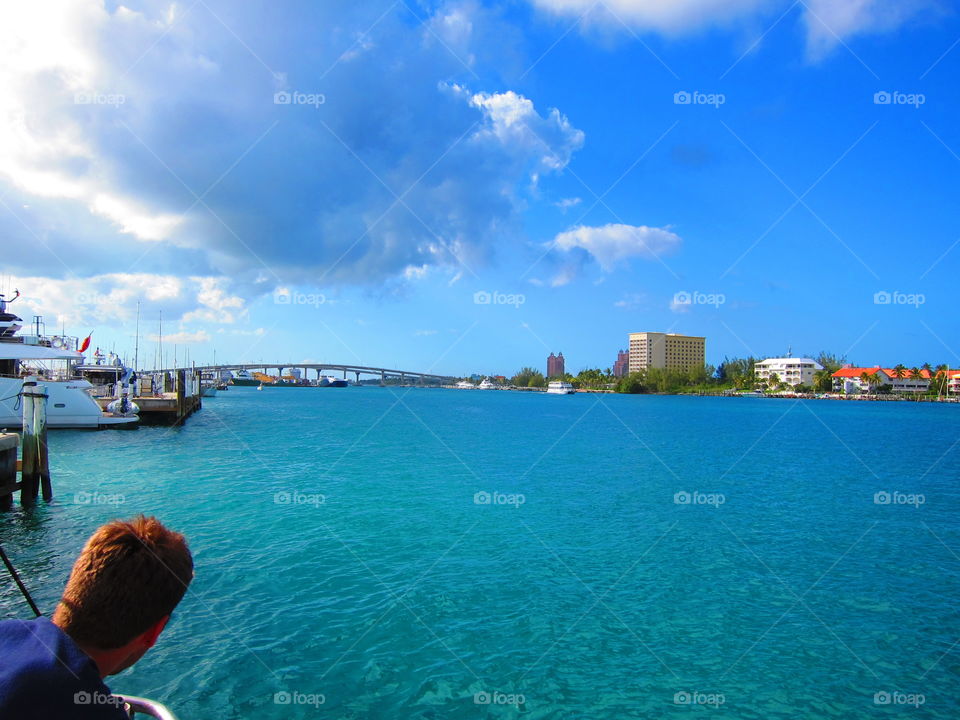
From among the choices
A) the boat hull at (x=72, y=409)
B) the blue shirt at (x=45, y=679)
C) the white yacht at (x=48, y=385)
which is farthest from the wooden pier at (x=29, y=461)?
the boat hull at (x=72, y=409)

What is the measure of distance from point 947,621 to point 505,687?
9.46 m

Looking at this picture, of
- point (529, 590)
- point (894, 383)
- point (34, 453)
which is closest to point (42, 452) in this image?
point (34, 453)

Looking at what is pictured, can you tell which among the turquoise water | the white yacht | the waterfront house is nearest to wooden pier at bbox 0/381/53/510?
the turquoise water

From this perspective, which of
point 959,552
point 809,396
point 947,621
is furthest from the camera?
point 809,396

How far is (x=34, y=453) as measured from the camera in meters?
19.4

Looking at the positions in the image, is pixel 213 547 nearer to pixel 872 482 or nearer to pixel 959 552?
pixel 959 552

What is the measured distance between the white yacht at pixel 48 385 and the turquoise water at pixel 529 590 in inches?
597

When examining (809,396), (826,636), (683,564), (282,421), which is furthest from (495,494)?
(809,396)

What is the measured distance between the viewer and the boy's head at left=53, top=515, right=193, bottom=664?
2098 mm

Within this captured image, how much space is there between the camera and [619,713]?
8328 mm

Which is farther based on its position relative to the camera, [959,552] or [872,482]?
[872,482]

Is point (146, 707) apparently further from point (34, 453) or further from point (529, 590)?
point (34, 453)

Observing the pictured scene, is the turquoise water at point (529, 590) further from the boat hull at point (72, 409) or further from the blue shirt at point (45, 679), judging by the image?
the boat hull at point (72, 409)

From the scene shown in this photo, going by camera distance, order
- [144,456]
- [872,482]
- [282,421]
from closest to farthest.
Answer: [872,482]
[144,456]
[282,421]
